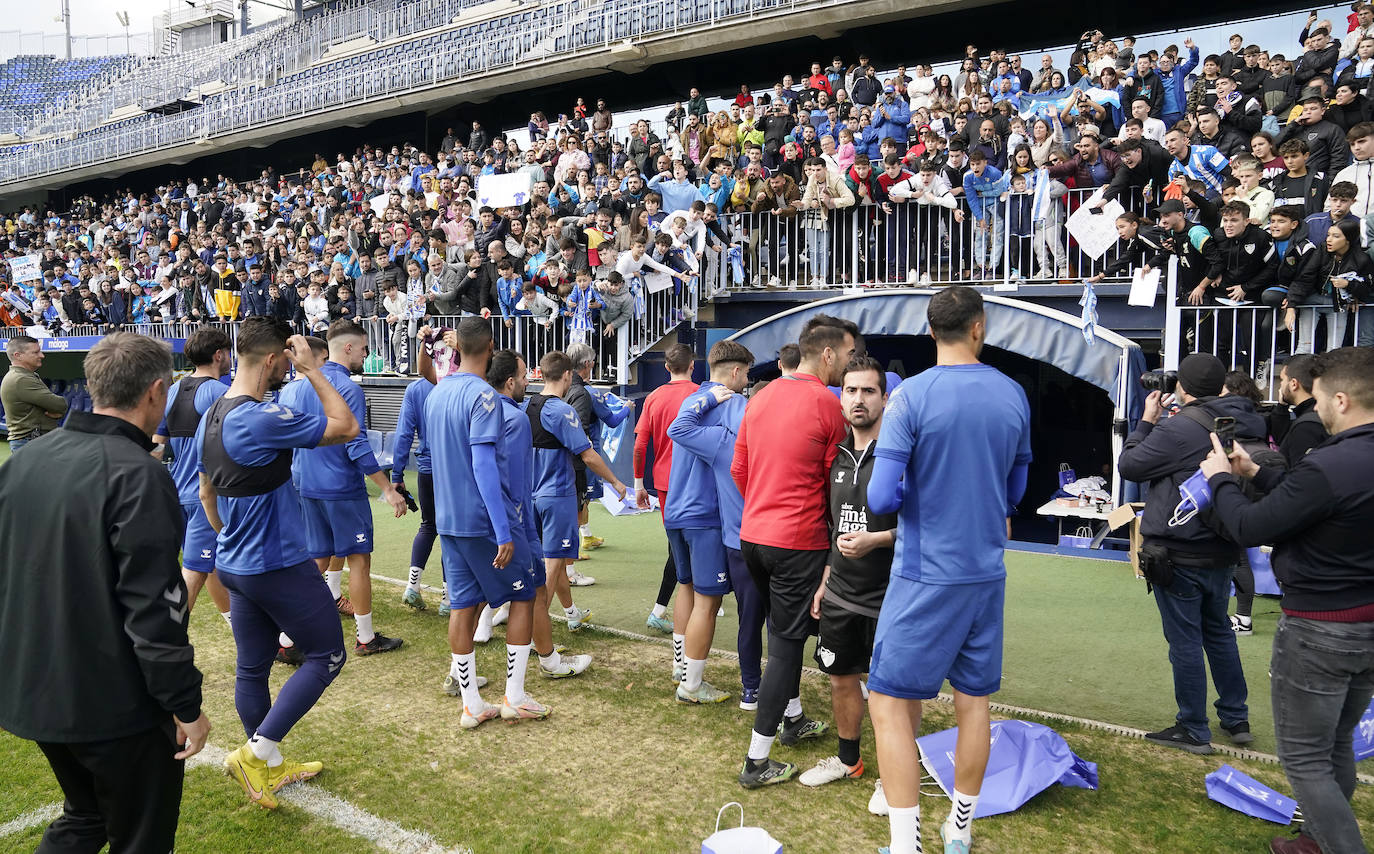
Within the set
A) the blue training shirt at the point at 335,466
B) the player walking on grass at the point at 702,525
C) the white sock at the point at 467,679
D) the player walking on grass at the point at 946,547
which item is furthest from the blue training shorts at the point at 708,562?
the blue training shirt at the point at 335,466

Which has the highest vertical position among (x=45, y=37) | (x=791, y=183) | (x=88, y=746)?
(x=45, y=37)

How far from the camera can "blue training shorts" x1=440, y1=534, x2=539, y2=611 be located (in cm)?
475

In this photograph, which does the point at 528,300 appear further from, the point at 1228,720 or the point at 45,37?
the point at 45,37

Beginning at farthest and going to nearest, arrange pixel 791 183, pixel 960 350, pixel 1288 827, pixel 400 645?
pixel 791 183 → pixel 400 645 → pixel 1288 827 → pixel 960 350

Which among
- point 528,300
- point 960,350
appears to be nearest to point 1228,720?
point 960,350

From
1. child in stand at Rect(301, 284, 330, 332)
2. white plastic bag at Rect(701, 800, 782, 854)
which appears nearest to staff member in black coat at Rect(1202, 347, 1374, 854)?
white plastic bag at Rect(701, 800, 782, 854)

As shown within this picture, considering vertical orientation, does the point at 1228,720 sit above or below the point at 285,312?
below

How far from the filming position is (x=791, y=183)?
1209 cm

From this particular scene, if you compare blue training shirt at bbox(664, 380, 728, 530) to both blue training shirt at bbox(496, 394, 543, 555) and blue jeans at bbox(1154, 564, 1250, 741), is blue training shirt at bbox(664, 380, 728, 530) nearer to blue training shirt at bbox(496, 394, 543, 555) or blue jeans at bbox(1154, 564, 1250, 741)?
blue training shirt at bbox(496, 394, 543, 555)

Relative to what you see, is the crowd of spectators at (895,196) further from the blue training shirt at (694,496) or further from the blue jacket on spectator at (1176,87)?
the blue training shirt at (694,496)

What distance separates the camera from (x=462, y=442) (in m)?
4.74

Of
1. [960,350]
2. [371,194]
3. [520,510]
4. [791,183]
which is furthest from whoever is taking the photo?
[371,194]

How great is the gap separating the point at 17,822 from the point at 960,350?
4.14 meters

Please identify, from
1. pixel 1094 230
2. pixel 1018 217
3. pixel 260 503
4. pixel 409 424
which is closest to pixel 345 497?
pixel 409 424
